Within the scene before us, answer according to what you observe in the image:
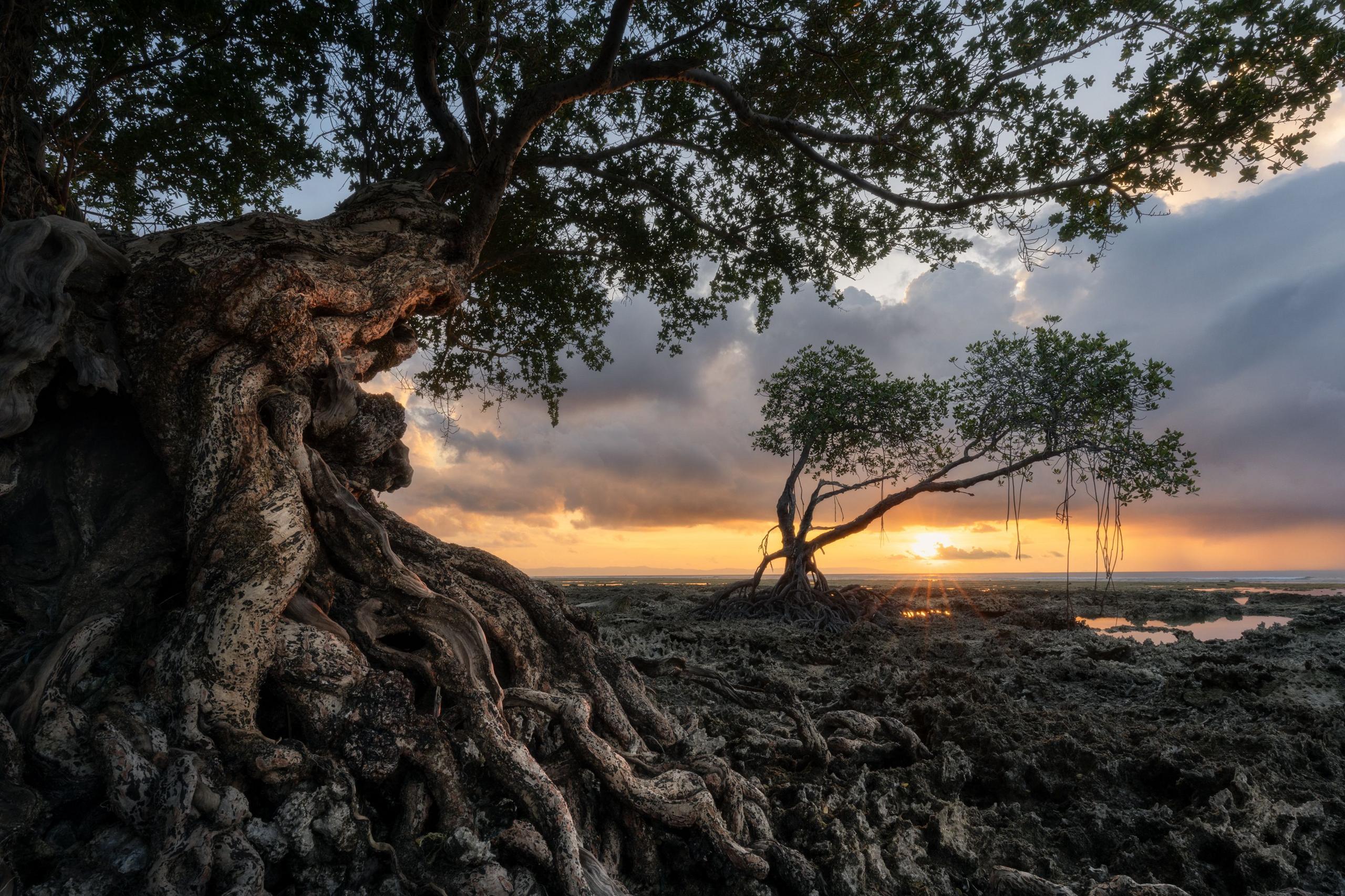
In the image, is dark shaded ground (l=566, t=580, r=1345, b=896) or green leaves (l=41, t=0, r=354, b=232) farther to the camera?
green leaves (l=41, t=0, r=354, b=232)

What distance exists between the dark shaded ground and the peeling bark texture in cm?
44

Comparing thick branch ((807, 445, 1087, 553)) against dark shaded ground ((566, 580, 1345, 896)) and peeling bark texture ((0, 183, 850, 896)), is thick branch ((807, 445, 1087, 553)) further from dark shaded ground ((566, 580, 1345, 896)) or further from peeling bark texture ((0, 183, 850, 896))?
peeling bark texture ((0, 183, 850, 896))

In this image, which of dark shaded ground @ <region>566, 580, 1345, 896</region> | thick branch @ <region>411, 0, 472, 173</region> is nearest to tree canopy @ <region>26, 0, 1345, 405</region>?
thick branch @ <region>411, 0, 472, 173</region>

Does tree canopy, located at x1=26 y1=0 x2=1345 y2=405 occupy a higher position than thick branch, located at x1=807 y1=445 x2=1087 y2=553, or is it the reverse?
tree canopy, located at x1=26 y1=0 x2=1345 y2=405

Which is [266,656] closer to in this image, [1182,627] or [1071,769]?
[1071,769]

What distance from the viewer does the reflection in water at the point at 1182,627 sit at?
1147cm

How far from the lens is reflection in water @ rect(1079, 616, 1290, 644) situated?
37.6 feet

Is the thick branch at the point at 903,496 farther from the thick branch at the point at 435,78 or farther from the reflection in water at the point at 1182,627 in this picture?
the thick branch at the point at 435,78

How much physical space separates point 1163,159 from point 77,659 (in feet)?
32.1

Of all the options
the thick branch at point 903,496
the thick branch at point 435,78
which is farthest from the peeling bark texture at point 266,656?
the thick branch at point 903,496

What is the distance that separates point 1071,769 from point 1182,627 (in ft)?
A: 40.4

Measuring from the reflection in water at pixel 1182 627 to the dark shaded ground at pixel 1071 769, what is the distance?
2713mm

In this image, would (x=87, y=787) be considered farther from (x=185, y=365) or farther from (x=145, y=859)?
(x=185, y=365)

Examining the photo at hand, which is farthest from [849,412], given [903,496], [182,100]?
[182,100]
